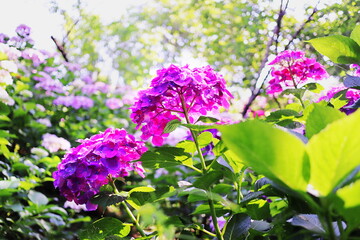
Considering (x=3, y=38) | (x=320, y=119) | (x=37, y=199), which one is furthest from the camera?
(x=3, y=38)

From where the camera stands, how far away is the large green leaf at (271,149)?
0.43 m

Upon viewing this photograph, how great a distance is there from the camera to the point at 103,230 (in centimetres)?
103

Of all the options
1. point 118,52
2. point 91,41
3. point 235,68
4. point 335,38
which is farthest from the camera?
point 118,52

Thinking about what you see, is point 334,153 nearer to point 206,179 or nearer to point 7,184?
point 206,179

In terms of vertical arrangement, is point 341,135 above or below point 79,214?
above

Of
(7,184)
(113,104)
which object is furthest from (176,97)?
(113,104)

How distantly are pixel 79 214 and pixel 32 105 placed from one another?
126 centimetres

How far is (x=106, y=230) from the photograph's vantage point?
3.39 feet

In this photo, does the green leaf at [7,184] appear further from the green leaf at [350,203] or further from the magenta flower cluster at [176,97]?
the green leaf at [350,203]

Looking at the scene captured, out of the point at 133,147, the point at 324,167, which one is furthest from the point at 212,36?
the point at 324,167

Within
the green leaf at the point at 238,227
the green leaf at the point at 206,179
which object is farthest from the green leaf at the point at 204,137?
the green leaf at the point at 238,227

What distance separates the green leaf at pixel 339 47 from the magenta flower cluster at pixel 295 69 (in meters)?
0.52

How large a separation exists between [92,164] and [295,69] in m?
0.96

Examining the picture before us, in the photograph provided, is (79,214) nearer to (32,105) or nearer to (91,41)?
(32,105)
